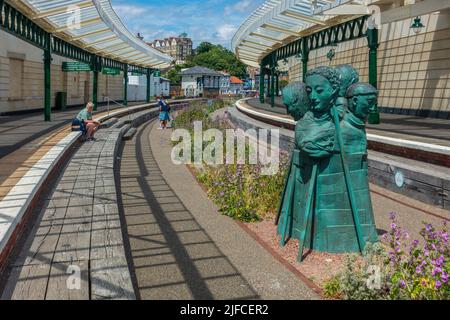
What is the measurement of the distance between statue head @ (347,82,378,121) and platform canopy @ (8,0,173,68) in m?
13.3

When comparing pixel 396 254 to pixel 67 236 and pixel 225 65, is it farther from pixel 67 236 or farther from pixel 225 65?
pixel 225 65

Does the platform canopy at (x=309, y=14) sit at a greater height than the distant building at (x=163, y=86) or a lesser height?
greater

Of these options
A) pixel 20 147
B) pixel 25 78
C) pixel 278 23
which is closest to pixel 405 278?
pixel 20 147

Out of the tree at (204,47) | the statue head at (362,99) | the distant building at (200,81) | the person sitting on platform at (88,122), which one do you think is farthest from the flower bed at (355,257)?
the tree at (204,47)

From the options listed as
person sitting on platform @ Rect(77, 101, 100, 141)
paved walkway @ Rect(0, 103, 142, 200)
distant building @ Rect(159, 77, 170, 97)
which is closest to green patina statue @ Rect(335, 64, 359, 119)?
paved walkway @ Rect(0, 103, 142, 200)

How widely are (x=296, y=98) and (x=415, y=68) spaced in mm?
17810

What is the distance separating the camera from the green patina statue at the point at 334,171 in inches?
203

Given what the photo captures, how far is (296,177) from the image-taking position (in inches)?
222

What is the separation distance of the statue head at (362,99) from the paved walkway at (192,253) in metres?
1.98

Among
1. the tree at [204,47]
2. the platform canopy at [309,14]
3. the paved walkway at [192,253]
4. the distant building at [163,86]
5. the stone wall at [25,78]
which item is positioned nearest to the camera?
the paved walkway at [192,253]

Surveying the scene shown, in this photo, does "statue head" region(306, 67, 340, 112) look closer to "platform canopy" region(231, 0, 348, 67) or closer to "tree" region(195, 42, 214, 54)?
"platform canopy" region(231, 0, 348, 67)

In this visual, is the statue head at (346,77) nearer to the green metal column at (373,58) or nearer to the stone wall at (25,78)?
the green metal column at (373,58)

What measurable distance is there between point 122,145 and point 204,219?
421 inches

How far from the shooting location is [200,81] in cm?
8219
